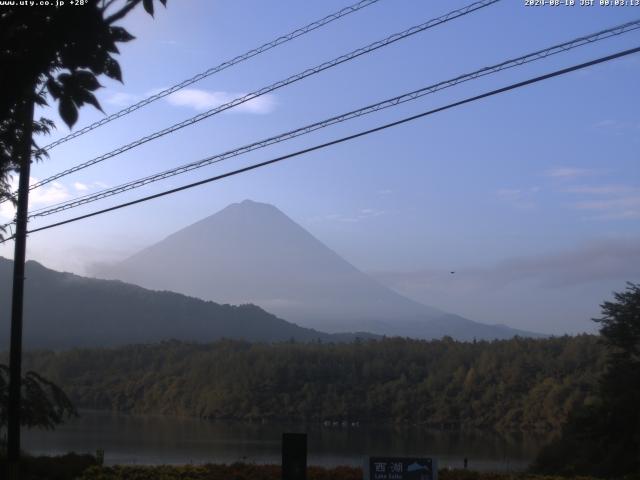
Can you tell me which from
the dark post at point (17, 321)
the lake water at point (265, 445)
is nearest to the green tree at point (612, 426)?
the lake water at point (265, 445)

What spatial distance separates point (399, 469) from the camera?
13297 mm

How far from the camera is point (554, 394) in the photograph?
2302 inches

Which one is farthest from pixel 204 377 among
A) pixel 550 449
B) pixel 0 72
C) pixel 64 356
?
pixel 0 72

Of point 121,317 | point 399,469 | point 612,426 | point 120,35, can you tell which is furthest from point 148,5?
point 121,317

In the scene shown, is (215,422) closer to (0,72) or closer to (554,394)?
(554,394)

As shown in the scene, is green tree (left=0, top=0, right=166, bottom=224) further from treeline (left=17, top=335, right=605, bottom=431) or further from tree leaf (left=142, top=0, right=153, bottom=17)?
treeline (left=17, top=335, right=605, bottom=431)

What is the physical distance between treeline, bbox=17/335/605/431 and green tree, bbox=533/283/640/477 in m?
21.8

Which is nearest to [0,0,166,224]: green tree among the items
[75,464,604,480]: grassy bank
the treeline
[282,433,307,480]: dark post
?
[282,433,307,480]: dark post

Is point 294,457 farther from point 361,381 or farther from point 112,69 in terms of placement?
point 361,381

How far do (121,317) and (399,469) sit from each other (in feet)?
482

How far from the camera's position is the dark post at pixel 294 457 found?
43.8 feet

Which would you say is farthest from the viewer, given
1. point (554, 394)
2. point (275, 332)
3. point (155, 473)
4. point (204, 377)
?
point (275, 332)

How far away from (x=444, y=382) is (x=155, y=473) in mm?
53414

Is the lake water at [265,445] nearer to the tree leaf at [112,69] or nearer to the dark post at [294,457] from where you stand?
the dark post at [294,457]
